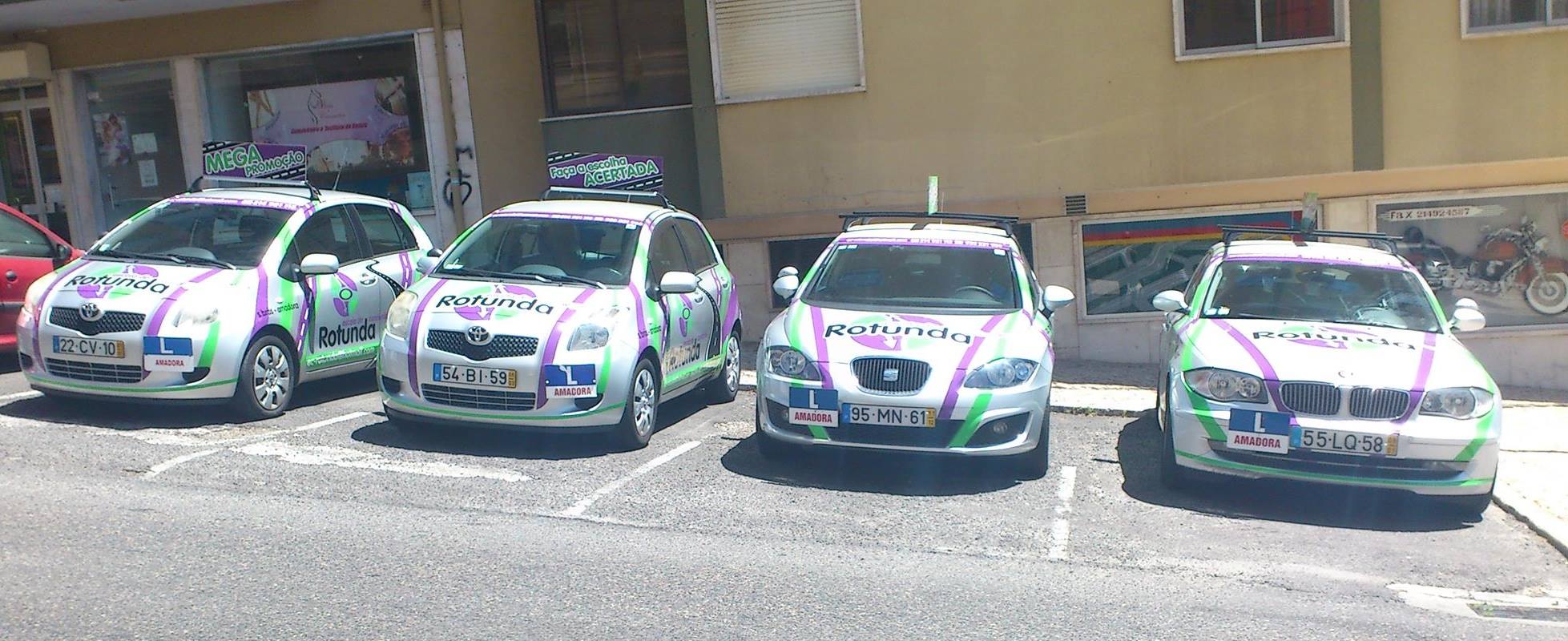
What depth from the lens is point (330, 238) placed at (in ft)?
33.2

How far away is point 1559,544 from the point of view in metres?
7.34

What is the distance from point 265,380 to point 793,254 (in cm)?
621

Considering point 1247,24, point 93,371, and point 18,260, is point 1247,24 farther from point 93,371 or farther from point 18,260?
point 18,260

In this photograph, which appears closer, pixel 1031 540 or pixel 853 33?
Answer: pixel 1031 540

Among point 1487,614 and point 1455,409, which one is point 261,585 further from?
point 1455,409

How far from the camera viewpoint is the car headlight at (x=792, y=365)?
317 inches

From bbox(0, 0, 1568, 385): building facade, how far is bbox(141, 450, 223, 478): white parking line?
22.3ft

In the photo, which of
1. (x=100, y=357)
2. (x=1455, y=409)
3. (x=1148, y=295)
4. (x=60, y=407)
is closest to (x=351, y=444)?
(x=100, y=357)

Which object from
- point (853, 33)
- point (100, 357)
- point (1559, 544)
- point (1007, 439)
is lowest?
point (1559, 544)

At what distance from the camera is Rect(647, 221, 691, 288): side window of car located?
30.9 feet

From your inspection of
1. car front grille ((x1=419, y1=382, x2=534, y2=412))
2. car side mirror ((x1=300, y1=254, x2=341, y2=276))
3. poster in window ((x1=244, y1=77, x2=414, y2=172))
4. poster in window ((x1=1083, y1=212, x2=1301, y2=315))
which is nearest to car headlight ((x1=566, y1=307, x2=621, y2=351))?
car front grille ((x1=419, y1=382, x2=534, y2=412))

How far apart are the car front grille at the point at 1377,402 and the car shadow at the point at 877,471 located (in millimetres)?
1990

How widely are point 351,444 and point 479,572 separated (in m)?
2.94

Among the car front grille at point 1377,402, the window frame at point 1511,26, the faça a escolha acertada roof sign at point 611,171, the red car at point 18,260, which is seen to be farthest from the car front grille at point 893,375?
the window frame at point 1511,26
